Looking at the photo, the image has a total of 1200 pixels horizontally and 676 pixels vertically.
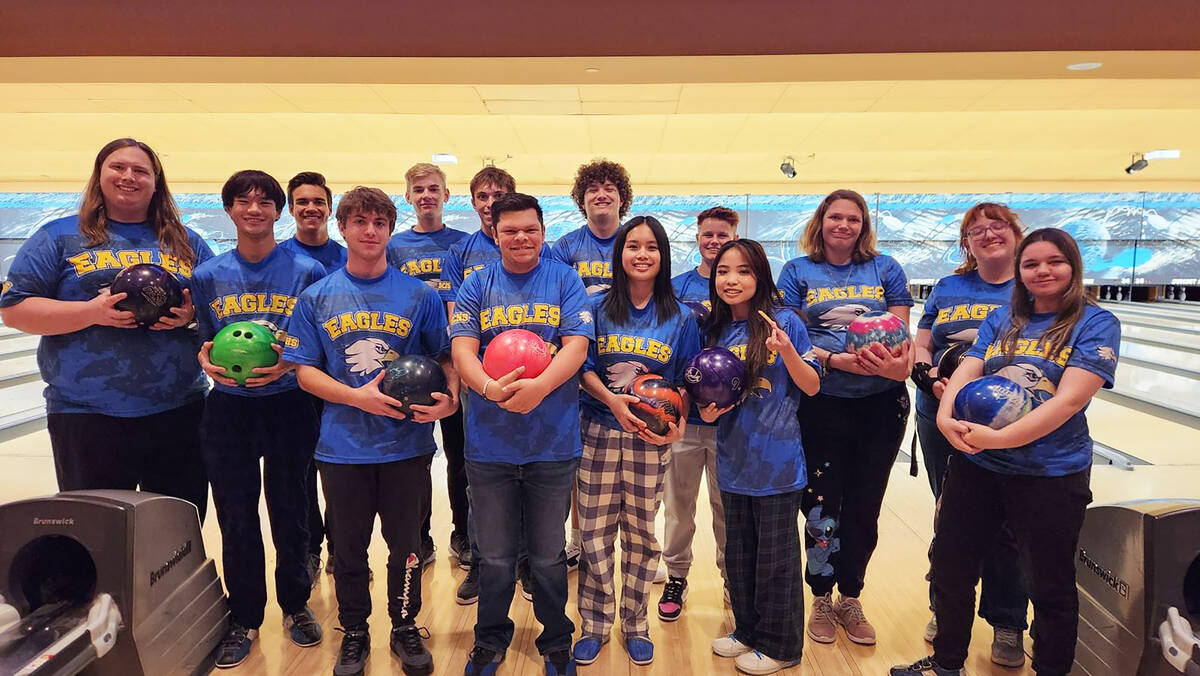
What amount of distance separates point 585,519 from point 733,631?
2.13ft

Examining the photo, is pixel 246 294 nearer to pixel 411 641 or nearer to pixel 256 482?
pixel 256 482

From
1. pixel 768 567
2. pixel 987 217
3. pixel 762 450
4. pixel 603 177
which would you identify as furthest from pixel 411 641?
pixel 987 217

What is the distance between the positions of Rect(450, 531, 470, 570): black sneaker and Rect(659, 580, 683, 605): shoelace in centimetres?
79

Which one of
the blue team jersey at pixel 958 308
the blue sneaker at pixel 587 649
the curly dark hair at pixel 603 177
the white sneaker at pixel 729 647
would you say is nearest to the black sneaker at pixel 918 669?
the white sneaker at pixel 729 647

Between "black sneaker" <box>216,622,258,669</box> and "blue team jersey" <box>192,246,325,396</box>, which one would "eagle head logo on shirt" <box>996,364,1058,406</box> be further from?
"black sneaker" <box>216,622,258,669</box>

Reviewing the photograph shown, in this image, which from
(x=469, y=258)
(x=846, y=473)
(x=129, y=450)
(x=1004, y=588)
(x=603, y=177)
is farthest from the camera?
(x=469, y=258)

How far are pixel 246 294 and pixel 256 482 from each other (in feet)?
1.86

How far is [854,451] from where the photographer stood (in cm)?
216

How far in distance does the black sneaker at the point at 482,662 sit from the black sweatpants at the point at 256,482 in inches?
25.3

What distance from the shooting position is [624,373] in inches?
76.7

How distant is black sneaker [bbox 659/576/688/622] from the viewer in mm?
2314

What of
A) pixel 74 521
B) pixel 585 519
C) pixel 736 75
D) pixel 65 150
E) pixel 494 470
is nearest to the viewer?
pixel 74 521

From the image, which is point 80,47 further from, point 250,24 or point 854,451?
point 854,451

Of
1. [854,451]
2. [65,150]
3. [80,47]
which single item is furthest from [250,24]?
[65,150]
